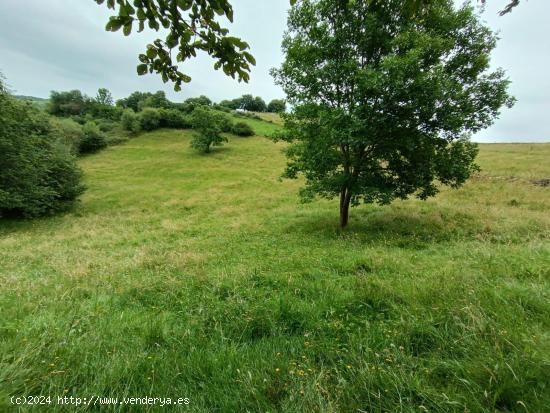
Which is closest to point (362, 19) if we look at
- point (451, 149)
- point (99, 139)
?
point (451, 149)

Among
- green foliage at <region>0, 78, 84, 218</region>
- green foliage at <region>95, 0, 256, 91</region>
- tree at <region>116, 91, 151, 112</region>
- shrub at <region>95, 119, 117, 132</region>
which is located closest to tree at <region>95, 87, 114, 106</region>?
tree at <region>116, 91, 151, 112</region>

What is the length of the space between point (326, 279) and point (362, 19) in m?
11.0

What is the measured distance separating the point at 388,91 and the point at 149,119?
2693 inches

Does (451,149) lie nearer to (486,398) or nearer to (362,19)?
(362,19)

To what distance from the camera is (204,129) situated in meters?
48.8

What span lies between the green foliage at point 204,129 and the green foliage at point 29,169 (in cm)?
2359

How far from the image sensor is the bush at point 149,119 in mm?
64500

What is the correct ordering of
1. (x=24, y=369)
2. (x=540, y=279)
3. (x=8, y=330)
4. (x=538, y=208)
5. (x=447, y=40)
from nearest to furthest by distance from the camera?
(x=24, y=369) < (x=8, y=330) < (x=540, y=279) < (x=447, y=40) < (x=538, y=208)

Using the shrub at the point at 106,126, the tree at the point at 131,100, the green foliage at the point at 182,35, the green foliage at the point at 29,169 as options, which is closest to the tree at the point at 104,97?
the tree at the point at 131,100

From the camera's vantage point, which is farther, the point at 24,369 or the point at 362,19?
the point at 362,19

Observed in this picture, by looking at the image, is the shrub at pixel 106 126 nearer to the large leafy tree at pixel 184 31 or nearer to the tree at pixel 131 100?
the tree at pixel 131 100

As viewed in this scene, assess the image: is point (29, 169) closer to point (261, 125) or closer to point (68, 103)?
point (261, 125)

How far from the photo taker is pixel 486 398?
1938 mm

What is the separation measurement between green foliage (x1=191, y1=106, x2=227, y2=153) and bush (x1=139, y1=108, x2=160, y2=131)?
74.7ft
